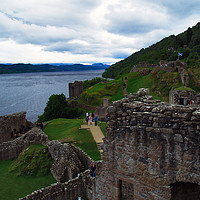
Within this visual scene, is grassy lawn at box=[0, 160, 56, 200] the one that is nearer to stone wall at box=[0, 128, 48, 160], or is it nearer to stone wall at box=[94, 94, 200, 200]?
stone wall at box=[0, 128, 48, 160]

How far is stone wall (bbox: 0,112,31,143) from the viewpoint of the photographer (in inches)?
939

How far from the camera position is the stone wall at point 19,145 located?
18.4 metres

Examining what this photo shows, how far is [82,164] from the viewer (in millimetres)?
15469

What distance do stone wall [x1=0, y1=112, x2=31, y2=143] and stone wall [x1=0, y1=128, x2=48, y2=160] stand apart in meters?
5.44

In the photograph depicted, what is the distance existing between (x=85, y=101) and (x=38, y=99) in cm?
3986

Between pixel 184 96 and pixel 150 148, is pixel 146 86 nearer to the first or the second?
pixel 184 96

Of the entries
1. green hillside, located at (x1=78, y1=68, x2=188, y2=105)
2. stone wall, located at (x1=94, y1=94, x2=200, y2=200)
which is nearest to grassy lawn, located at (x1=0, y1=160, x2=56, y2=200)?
stone wall, located at (x1=94, y1=94, x2=200, y2=200)

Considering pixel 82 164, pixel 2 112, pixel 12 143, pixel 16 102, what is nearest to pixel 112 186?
pixel 82 164

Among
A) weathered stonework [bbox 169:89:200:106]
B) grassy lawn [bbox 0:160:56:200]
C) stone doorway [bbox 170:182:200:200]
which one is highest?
weathered stonework [bbox 169:89:200:106]

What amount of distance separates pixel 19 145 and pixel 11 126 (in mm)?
6671

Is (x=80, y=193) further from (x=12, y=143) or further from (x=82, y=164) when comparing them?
(x=12, y=143)

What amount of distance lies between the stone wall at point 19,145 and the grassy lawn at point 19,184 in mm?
3146

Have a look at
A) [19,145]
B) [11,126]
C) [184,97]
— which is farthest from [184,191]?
[11,126]

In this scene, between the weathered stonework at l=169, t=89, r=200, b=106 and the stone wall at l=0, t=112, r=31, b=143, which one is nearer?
the weathered stonework at l=169, t=89, r=200, b=106
